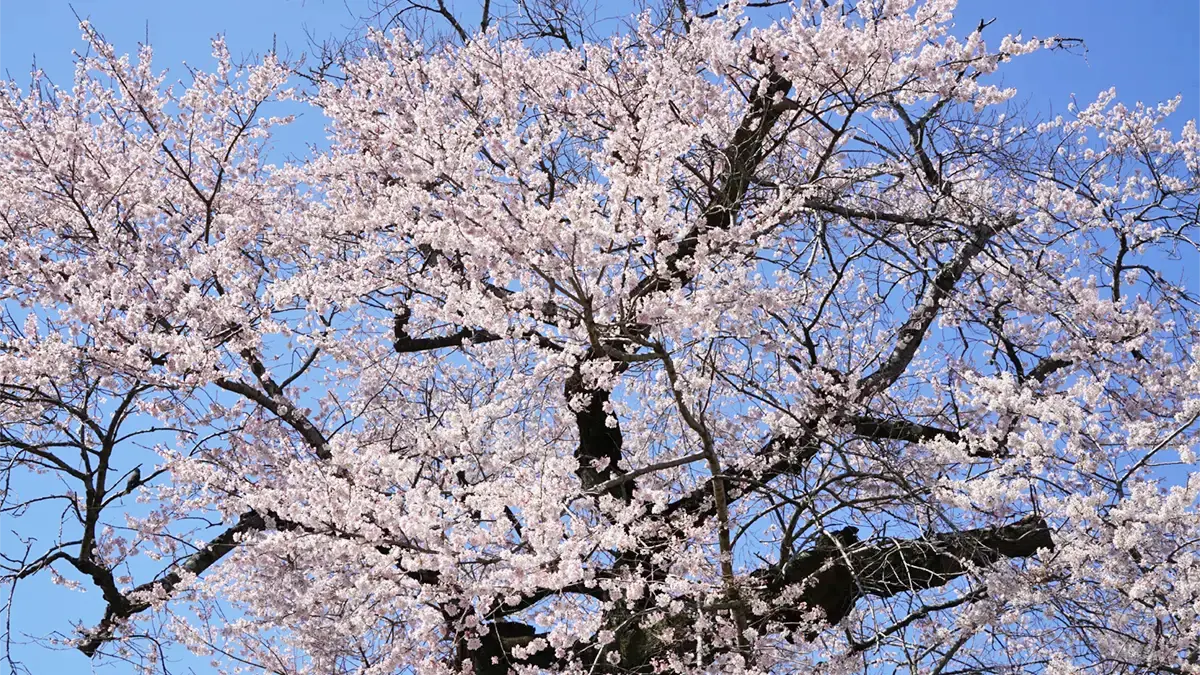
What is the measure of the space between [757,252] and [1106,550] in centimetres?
259

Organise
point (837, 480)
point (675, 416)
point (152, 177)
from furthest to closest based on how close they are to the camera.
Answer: point (152, 177) < point (675, 416) < point (837, 480)

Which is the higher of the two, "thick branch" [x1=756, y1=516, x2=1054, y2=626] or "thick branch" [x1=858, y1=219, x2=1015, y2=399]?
"thick branch" [x1=858, y1=219, x2=1015, y2=399]

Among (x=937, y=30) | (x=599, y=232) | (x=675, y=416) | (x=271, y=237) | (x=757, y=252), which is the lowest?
(x=599, y=232)

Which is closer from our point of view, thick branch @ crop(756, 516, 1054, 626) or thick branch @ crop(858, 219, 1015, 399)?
thick branch @ crop(756, 516, 1054, 626)

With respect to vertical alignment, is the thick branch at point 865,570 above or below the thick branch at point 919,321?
below

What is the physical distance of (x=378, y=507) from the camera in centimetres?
560

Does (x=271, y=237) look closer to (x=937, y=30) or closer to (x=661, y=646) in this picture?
(x=661, y=646)

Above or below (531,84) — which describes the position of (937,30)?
below

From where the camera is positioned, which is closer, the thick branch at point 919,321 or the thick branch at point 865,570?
the thick branch at point 865,570

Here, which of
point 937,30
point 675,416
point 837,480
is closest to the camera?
point 837,480

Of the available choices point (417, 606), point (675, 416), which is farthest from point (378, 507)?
point (675, 416)

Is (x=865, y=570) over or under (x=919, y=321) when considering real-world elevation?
under

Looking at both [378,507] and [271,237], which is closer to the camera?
[378,507]

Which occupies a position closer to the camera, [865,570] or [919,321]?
[865,570]
